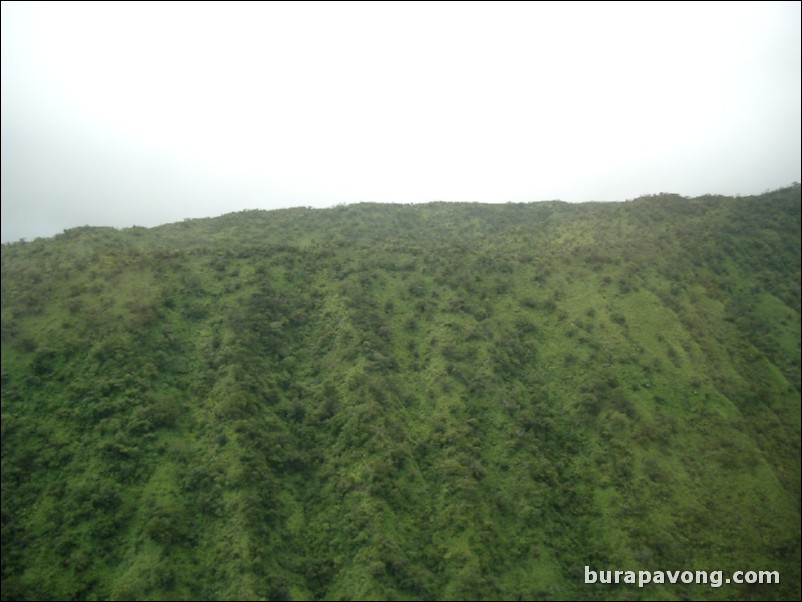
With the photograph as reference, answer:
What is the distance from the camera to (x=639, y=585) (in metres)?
30.0

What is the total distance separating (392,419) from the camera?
38.5 m

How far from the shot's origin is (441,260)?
2293 inches

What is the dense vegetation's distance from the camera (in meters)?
29.4

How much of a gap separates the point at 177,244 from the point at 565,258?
1825 inches

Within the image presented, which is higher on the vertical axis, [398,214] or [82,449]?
[398,214]

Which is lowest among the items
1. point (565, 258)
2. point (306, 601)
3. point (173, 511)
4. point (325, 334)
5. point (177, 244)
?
point (306, 601)

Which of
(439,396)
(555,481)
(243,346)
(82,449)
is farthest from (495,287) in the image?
(82,449)

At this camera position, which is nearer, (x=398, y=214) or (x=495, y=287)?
(x=495, y=287)

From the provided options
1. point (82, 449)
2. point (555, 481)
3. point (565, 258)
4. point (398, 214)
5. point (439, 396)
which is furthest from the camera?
point (398, 214)

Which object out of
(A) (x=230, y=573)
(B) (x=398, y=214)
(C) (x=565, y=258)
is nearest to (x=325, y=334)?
(A) (x=230, y=573)

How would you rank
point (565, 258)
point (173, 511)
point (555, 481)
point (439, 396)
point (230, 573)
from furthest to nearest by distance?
1. point (565, 258)
2. point (439, 396)
3. point (555, 481)
4. point (173, 511)
5. point (230, 573)

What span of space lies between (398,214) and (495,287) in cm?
3221

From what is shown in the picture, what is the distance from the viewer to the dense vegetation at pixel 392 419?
96.5 feet

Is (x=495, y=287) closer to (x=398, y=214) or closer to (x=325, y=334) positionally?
(x=325, y=334)
